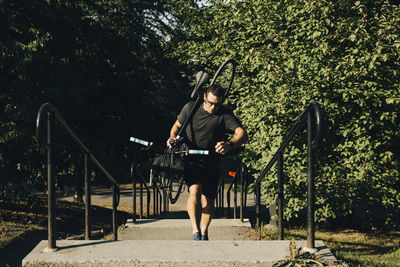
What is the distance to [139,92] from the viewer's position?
15.2 meters

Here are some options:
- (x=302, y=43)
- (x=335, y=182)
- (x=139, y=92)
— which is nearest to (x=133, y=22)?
(x=139, y=92)

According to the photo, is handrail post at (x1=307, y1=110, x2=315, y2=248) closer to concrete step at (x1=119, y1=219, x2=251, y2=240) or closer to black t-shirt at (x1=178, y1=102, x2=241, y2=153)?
black t-shirt at (x1=178, y1=102, x2=241, y2=153)

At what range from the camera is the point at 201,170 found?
174 inches

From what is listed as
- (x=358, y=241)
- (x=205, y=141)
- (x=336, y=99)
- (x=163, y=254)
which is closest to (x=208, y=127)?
(x=205, y=141)

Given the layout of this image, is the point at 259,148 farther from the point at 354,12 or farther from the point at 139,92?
the point at 139,92

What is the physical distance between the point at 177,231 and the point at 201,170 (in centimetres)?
235

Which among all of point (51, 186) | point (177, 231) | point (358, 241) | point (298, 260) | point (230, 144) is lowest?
point (358, 241)

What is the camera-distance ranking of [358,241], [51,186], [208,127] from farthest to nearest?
1. [358,241]
2. [208,127]
3. [51,186]

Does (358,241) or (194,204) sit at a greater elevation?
(194,204)

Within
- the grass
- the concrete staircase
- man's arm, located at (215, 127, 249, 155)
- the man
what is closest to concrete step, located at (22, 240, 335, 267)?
the concrete staircase

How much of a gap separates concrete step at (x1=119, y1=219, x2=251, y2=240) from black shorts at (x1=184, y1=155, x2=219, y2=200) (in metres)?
1.83

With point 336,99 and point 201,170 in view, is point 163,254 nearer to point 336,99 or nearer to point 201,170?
point 201,170

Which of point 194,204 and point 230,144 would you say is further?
point 194,204

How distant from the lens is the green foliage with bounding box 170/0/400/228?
7645 millimetres
